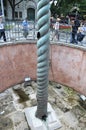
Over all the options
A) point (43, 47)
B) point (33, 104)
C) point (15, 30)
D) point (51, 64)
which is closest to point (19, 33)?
point (15, 30)

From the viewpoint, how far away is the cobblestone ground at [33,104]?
21.2 feet

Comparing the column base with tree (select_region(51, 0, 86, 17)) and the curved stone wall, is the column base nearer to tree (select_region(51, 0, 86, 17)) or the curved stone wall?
the curved stone wall

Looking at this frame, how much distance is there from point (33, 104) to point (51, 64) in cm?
265

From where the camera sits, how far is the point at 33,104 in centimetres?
749

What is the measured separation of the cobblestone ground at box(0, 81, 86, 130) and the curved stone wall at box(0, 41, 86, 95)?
0.41 metres

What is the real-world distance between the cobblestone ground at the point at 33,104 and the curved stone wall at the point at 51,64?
407 millimetres

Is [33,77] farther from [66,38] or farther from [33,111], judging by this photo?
[33,111]

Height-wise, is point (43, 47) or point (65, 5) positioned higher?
point (65, 5)

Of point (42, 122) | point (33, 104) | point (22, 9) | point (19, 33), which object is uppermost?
point (22, 9)

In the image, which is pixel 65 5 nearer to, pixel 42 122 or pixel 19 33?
pixel 19 33

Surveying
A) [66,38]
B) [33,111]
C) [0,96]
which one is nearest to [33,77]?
[0,96]

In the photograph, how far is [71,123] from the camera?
6.60m

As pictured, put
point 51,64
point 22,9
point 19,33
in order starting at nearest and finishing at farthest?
point 51,64, point 19,33, point 22,9

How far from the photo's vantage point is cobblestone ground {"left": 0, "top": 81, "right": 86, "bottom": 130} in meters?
6.48
